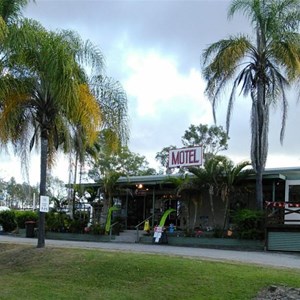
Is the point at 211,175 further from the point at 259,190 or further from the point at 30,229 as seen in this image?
the point at 30,229

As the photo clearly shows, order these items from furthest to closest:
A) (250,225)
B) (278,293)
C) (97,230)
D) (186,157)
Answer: (97,230)
(186,157)
(250,225)
(278,293)

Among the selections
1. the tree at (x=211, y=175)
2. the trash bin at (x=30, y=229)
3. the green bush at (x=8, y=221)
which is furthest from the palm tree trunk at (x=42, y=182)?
the green bush at (x=8, y=221)

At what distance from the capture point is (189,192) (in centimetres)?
2377

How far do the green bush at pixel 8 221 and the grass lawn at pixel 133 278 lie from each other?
58.5 ft

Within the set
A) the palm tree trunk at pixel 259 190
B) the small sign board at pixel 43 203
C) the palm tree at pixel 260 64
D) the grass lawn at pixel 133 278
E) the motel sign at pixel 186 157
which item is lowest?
the grass lawn at pixel 133 278

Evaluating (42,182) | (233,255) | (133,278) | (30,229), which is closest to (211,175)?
(233,255)

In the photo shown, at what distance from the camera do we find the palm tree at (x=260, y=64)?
2164 centimetres

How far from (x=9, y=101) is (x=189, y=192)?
10.7 m

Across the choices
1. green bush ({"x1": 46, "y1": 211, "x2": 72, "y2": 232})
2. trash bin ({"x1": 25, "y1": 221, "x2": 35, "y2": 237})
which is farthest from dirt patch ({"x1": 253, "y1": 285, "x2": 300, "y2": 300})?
trash bin ({"x1": 25, "y1": 221, "x2": 35, "y2": 237})

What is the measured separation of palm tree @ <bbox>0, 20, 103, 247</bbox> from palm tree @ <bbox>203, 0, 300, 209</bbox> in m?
7.28

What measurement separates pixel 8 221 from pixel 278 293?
2448cm

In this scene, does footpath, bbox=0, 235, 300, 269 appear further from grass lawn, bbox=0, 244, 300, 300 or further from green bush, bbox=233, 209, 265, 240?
grass lawn, bbox=0, 244, 300, 300

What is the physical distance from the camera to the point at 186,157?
2439cm

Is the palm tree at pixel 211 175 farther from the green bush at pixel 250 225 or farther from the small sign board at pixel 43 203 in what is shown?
the small sign board at pixel 43 203
